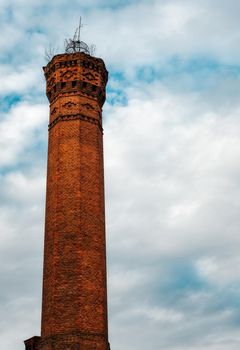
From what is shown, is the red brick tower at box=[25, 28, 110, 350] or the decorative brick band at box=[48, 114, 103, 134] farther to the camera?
the decorative brick band at box=[48, 114, 103, 134]

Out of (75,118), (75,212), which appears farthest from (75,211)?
(75,118)

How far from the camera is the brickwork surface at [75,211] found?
19.8m

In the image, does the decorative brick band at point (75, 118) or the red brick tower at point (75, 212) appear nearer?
the red brick tower at point (75, 212)

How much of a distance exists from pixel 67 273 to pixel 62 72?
10.2 metres

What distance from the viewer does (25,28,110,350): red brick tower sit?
65.1 ft

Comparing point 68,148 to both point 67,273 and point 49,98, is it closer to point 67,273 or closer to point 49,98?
point 49,98

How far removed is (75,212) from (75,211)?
4cm

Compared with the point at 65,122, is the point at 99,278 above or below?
below

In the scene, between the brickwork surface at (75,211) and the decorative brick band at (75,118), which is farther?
the decorative brick band at (75,118)

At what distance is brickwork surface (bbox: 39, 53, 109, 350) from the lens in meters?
19.8

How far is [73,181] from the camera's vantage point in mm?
22312

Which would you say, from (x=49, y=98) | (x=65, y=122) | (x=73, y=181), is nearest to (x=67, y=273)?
(x=73, y=181)

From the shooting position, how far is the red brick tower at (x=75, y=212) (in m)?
19.8

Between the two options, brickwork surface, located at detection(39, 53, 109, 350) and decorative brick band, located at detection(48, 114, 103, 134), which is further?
decorative brick band, located at detection(48, 114, 103, 134)
